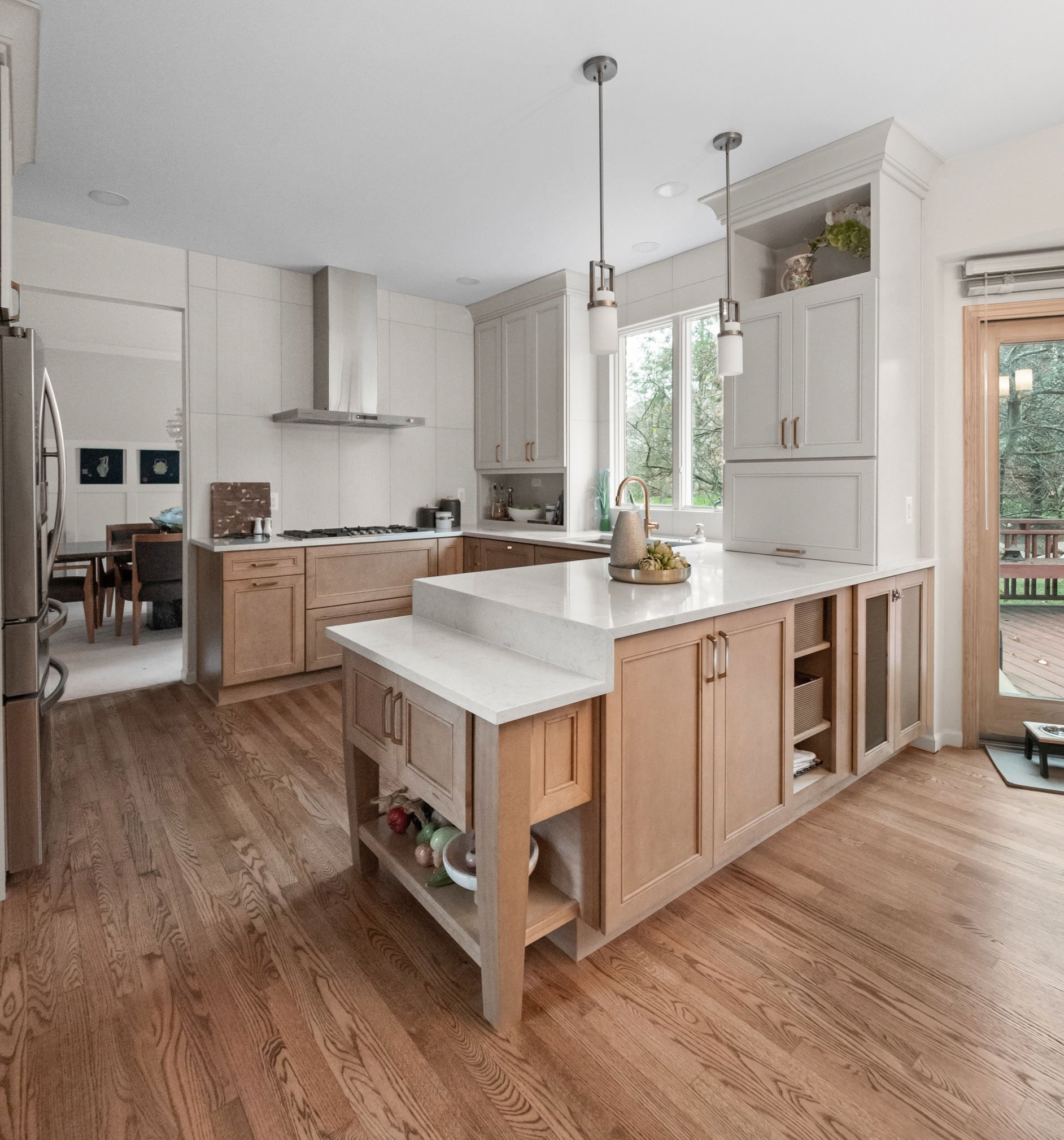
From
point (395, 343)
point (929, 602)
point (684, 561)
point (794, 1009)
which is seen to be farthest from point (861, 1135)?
point (395, 343)

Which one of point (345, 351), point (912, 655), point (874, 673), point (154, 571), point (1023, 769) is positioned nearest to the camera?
point (874, 673)

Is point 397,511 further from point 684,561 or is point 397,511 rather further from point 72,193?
point 684,561

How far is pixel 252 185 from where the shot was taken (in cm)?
321

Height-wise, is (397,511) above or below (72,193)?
below

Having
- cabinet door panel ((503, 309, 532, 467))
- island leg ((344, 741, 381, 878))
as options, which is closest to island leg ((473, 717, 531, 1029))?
island leg ((344, 741, 381, 878))

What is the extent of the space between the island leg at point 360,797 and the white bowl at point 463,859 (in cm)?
40

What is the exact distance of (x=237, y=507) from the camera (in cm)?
432

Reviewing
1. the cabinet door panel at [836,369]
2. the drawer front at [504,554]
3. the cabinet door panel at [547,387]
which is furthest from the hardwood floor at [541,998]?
the cabinet door panel at [547,387]

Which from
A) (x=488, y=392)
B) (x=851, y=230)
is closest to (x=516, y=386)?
(x=488, y=392)

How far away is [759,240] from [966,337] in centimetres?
108

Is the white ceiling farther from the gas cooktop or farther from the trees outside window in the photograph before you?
the gas cooktop

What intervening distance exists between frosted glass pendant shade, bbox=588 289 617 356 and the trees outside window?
6.27ft

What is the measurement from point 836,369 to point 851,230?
608 mm

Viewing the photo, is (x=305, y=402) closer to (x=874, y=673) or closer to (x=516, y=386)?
(x=516, y=386)
